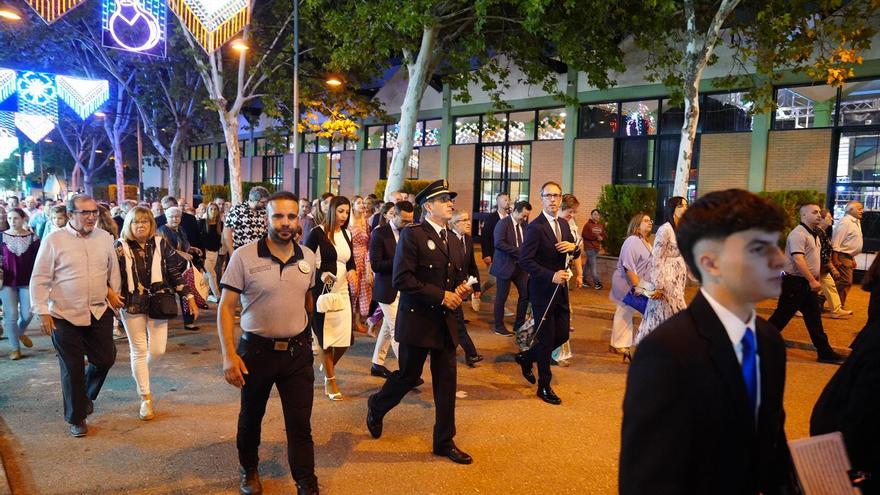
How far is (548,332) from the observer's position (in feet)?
20.3

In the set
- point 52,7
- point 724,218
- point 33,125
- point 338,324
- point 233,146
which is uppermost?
point 52,7

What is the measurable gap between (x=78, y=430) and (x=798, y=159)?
1766 cm

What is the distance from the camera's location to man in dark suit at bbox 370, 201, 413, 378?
696cm

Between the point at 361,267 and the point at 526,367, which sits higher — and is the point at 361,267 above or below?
above

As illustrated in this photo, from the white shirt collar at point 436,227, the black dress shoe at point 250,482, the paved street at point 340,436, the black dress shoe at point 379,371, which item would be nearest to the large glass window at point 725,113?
the paved street at point 340,436

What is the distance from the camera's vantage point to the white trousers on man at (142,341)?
227 inches

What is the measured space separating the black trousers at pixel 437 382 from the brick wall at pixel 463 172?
20.5m

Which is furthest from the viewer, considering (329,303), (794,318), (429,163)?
(429,163)

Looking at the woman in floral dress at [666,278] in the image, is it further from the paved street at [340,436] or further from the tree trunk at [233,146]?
the tree trunk at [233,146]

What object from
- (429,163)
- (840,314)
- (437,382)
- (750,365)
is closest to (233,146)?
(429,163)

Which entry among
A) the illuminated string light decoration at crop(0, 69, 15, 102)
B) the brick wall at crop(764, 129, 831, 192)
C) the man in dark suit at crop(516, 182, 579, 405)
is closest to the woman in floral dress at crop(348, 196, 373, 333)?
the man in dark suit at crop(516, 182, 579, 405)

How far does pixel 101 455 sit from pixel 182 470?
0.78 metres

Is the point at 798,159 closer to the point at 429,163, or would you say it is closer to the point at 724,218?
the point at 429,163

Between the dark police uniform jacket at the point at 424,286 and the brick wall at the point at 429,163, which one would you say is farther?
the brick wall at the point at 429,163
